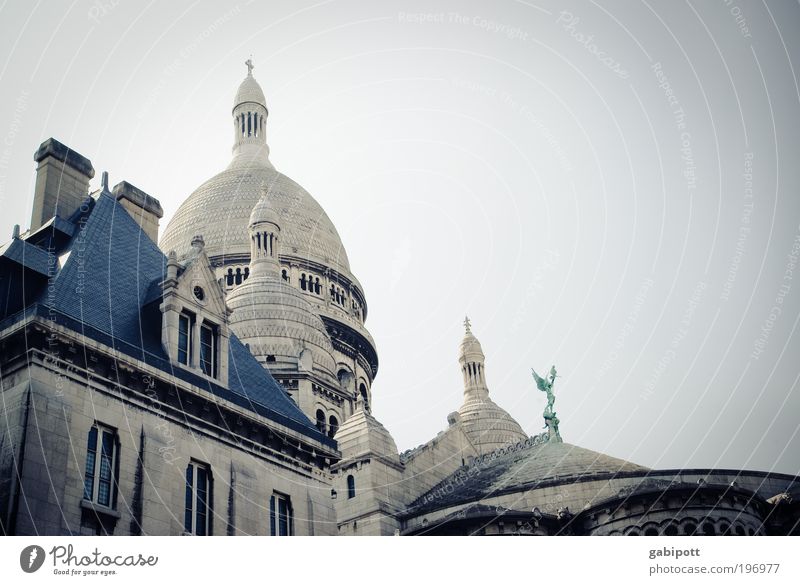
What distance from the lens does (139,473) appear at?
2188 cm

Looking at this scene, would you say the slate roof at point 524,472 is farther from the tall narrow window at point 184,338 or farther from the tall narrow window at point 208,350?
the tall narrow window at point 184,338

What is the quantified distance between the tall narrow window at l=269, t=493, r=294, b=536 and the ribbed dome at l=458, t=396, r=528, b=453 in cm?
3703

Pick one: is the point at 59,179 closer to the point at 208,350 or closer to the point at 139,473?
the point at 208,350

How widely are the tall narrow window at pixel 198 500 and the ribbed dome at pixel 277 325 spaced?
2839 centimetres

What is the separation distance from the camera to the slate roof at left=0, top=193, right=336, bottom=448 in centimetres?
2258

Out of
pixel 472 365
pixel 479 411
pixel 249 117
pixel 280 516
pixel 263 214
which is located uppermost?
pixel 249 117

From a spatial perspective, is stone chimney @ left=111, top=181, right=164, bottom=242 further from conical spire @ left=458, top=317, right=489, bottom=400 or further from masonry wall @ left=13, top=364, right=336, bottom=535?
conical spire @ left=458, top=317, right=489, bottom=400

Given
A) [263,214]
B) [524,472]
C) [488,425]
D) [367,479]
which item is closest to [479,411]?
[488,425]

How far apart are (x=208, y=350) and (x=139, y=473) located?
14.6 feet

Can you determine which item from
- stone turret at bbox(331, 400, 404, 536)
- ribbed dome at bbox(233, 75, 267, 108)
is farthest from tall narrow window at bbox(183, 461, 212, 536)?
ribbed dome at bbox(233, 75, 267, 108)

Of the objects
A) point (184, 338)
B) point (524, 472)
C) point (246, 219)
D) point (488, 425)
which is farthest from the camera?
point (246, 219)

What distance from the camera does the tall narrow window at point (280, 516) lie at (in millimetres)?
25078
